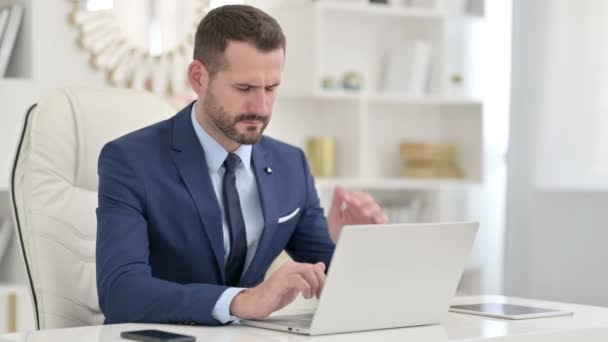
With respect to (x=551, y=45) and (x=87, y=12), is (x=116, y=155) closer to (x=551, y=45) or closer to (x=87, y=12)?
(x=87, y=12)

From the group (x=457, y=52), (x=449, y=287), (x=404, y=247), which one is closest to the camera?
(x=404, y=247)

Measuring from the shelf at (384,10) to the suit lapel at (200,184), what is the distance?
2.35 m

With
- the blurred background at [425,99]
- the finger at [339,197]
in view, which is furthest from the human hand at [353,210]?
the blurred background at [425,99]

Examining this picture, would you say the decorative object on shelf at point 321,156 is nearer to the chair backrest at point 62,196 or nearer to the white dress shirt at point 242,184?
the chair backrest at point 62,196

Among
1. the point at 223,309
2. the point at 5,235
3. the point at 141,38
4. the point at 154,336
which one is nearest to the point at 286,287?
the point at 223,309

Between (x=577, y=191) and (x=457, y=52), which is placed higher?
(x=457, y=52)

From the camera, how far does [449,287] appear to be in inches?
65.9

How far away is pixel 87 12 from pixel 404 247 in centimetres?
269

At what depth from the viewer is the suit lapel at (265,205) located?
81.5 inches

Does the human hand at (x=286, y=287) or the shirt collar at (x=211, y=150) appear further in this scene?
the shirt collar at (x=211, y=150)

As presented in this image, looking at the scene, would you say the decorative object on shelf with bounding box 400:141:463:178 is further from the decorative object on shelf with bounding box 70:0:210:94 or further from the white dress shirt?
the white dress shirt

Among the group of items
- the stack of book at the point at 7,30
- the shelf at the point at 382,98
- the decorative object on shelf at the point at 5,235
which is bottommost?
the decorative object on shelf at the point at 5,235

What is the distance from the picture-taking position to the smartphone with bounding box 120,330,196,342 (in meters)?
1.46

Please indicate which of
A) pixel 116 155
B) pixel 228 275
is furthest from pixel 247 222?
pixel 116 155
